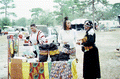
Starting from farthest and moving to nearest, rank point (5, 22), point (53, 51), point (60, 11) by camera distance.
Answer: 1. point (60, 11)
2. point (5, 22)
3. point (53, 51)

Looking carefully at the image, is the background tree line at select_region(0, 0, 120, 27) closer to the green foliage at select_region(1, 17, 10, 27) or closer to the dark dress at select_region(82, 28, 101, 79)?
the green foliage at select_region(1, 17, 10, 27)

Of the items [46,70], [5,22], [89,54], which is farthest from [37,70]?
[5,22]

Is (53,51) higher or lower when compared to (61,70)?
higher

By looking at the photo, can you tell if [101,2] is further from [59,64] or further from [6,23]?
[59,64]

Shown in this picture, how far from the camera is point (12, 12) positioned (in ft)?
155

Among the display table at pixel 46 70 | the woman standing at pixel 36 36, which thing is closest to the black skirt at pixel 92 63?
the display table at pixel 46 70

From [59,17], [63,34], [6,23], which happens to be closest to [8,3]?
[6,23]

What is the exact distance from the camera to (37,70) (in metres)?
3.49

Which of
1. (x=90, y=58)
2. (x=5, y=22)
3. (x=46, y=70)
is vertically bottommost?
(x=46, y=70)

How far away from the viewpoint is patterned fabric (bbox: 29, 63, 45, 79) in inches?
137

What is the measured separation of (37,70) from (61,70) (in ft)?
1.72

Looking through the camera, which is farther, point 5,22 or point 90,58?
point 5,22

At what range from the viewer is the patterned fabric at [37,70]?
349 centimetres

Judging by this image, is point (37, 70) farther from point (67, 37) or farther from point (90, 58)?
point (67, 37)
